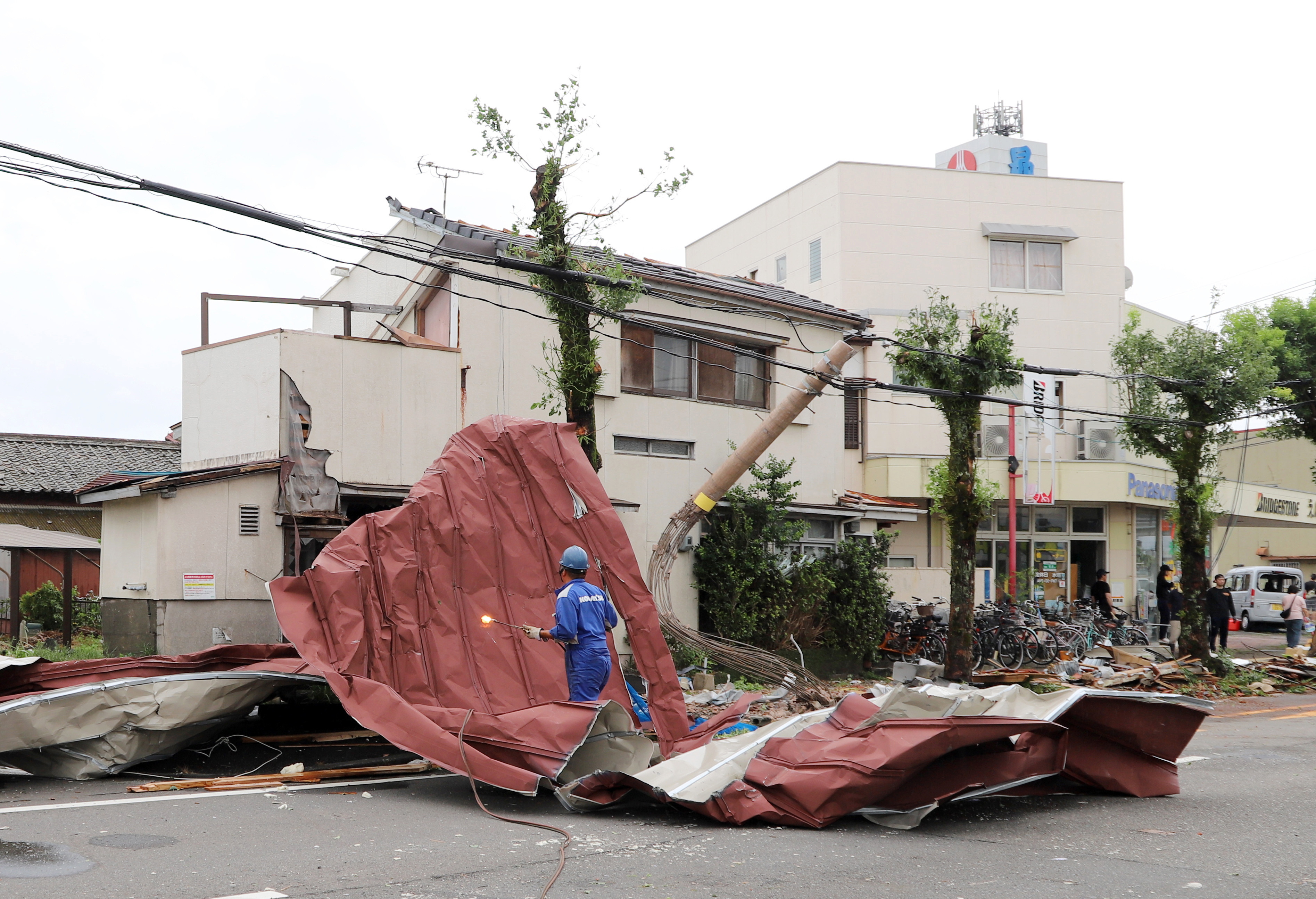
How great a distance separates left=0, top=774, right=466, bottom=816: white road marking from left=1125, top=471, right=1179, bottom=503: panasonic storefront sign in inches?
Answer: 868

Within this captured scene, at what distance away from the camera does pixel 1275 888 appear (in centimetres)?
548

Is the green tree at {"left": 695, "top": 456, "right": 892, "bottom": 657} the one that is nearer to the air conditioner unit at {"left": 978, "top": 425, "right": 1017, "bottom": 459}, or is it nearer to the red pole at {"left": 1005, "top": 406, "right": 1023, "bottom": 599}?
the red pole at {"left": 1005, "top": 406, "right": 1023, "bottom": 599}

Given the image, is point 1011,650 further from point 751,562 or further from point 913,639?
point 751,562

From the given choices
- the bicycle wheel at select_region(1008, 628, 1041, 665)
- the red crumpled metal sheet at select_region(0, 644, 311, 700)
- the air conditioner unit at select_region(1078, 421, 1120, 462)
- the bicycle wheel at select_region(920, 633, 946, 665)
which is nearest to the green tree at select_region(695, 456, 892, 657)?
the bicycle wheel at select_region(920, 633, 946, 665)

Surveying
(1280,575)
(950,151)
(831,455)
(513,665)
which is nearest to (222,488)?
(513,665)

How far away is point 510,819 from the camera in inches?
271

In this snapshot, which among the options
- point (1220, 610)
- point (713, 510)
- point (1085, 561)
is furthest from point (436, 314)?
point (1085, 561)

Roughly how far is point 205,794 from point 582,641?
9.67 feet

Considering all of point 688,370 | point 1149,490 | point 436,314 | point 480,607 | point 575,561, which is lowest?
point 480,607

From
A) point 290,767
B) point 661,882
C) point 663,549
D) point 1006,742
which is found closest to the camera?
point 661,882

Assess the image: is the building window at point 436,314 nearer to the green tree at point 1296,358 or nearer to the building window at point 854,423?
the building window at point 854,423

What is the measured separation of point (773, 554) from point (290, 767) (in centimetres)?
947

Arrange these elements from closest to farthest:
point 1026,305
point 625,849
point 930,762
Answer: point 625,849, point 930,762, point 1026,305

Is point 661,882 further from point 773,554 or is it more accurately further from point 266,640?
point 773,554
